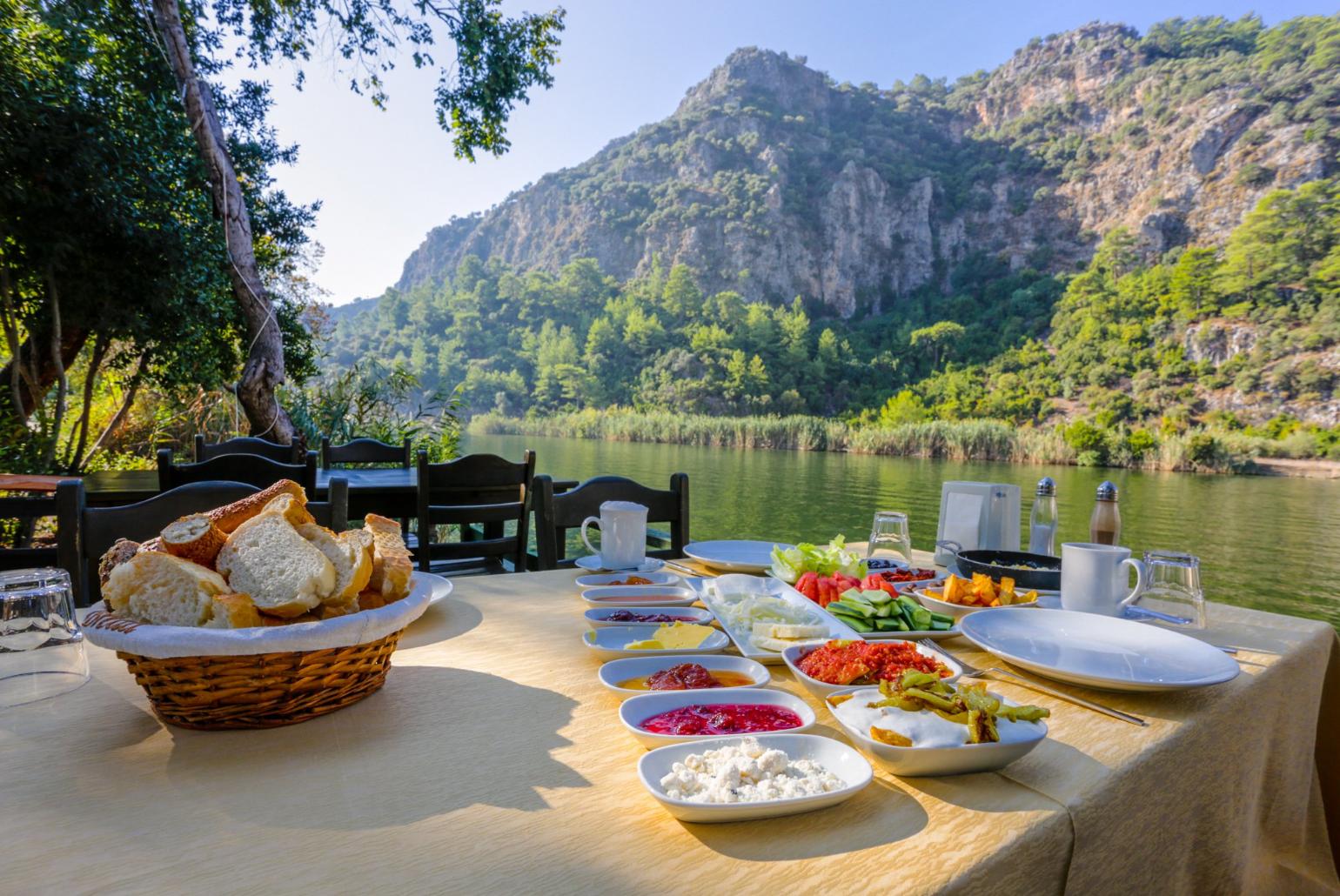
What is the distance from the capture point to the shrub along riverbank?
19562mm

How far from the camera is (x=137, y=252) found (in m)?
4.63

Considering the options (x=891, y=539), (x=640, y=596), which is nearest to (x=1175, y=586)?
(x=891, y=539)

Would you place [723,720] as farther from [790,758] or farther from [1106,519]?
[1106,519]

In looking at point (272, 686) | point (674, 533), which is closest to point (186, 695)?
point (272, 686)

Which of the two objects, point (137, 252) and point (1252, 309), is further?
point (1252, 309)

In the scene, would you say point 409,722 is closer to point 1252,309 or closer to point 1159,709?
point 1159,709

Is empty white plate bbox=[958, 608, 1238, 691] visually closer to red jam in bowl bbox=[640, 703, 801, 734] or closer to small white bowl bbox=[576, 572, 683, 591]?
red jam in bowl bbox=[640, 703, 801, 734]

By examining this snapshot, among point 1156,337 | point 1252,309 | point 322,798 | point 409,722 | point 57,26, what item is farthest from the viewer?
point 1156,337

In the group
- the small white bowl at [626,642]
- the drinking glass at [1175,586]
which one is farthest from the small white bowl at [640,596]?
the drinking glass at [1175,586]

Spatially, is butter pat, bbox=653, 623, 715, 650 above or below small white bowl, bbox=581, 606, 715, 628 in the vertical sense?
above

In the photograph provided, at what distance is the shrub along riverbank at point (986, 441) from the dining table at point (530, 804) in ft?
72.3

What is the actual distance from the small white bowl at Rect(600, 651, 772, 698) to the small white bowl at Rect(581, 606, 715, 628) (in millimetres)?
164

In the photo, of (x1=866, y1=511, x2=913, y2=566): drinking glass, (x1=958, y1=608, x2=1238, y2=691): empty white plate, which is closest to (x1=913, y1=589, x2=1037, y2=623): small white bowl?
(x1=958, y1=608, x2=1238, y2=691): empty white plate

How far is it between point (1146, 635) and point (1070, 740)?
345 millimetres
